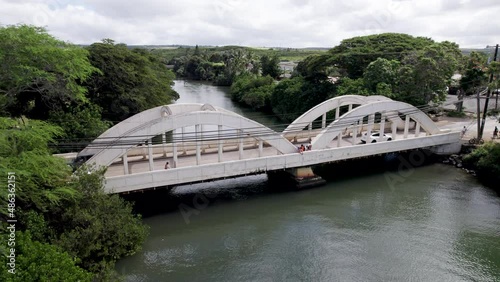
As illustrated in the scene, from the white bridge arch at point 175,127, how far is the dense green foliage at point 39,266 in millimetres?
7517

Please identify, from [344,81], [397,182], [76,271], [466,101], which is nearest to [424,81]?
[344,81]

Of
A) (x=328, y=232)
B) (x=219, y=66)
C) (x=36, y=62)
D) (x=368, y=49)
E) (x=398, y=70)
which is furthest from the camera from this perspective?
Result: (x=219, y=66)

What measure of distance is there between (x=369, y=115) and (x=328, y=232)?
33.4ft

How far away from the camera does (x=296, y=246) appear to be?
665 inches

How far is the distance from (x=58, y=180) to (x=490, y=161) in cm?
2561

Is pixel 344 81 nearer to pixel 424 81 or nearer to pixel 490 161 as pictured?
pixel 424 81

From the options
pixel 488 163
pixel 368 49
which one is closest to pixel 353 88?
pixel 368 49

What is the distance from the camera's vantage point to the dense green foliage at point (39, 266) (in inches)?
377

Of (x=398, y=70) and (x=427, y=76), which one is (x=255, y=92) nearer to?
(x=398, y=70)

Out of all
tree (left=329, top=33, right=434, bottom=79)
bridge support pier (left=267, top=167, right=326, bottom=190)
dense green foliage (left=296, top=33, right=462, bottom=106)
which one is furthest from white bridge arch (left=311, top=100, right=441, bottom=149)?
tree (left=329, top=33, right=434, bottom=79)

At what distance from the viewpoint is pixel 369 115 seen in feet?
81.7

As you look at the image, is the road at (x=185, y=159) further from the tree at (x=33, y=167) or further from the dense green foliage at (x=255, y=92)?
the dense green foliage at (x=255, y=92)

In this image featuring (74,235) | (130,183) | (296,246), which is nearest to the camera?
(74,235)

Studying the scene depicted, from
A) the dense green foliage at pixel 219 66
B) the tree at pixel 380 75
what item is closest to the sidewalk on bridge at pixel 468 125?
the tree at pixel 380 75
